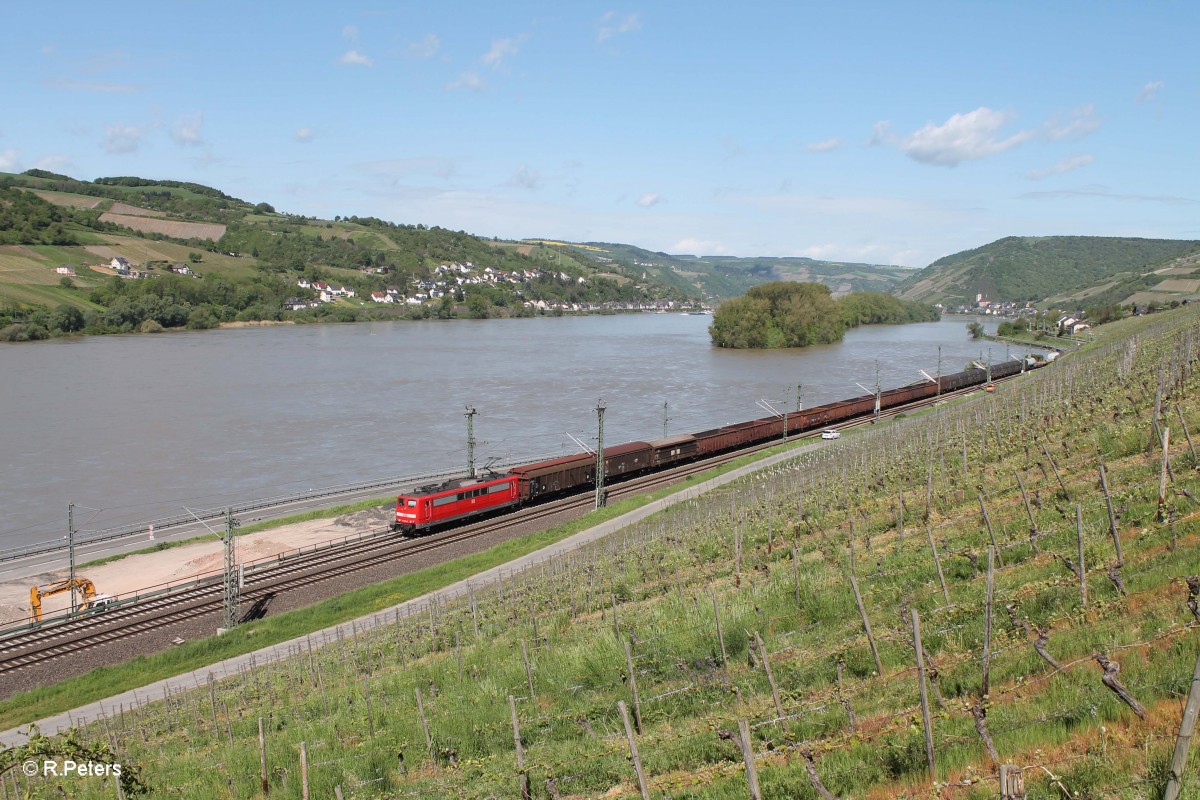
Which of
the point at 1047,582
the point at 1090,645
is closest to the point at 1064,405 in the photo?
the point at 1047,582

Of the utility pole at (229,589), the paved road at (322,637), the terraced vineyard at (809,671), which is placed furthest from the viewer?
the utility pole at (229,589)

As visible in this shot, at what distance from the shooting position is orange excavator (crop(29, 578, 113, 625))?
93.5ft

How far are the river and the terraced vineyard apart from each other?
30.8 meters

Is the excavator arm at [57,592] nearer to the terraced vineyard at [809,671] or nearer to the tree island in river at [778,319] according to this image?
the terraced vineyard at [809,671]

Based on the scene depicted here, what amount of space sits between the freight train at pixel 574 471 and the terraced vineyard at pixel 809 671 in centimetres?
1399

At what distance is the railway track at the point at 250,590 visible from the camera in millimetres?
26000

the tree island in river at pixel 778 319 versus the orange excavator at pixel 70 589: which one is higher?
the tree island in river at pixel 778 319

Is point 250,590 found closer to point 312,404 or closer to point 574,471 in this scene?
point 574,471

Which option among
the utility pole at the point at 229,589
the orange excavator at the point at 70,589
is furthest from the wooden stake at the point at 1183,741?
the orange excavator at the point at 70,589

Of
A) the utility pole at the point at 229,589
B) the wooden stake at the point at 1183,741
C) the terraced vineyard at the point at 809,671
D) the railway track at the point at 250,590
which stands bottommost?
the railway track at the point at 250,590

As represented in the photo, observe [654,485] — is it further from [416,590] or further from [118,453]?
[118,453]

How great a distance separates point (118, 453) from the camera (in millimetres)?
53406

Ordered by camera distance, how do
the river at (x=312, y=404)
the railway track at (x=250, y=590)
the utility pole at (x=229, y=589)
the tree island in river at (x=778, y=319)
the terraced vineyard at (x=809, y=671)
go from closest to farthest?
the terraced vineyard at (x=809, y=671) < the railway track at (x=250, y=590) < the utility pole at (x=229, y=589) < the river at (x=312, y=404) < the tree island in river at (x=778, y=319)

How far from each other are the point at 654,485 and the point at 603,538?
14221 millimetres
